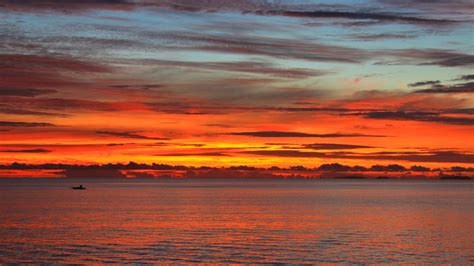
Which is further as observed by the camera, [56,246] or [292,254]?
[56,246]

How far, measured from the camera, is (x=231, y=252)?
63.1 m

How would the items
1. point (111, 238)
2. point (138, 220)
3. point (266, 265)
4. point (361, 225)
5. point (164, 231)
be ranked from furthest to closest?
point (138, 220) → point (361, 225) → point (164, 231) → point (111, 238) → point (266, 265)

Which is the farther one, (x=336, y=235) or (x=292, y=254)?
(x=336, y=235)

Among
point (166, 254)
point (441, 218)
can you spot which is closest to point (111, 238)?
point (166, 254)

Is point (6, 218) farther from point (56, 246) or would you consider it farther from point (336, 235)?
point (336, 235)

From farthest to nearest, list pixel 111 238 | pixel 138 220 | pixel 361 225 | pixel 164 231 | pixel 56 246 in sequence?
pixel 138 220, pixel 361 225, pixel 164 231, pixel 111 238, pixel 56 246

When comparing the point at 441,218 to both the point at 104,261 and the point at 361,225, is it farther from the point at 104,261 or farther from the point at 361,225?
the point at 104,261

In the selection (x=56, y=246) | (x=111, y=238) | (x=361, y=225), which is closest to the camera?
(x=56, y=246)

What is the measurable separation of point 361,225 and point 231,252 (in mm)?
34222

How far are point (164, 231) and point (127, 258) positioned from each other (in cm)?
2347

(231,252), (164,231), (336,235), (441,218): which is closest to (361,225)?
(336,235)

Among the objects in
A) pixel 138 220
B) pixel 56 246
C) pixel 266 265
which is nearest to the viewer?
pixel 266 265

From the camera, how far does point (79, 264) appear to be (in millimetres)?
56625

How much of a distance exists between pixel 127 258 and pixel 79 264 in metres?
4.77
